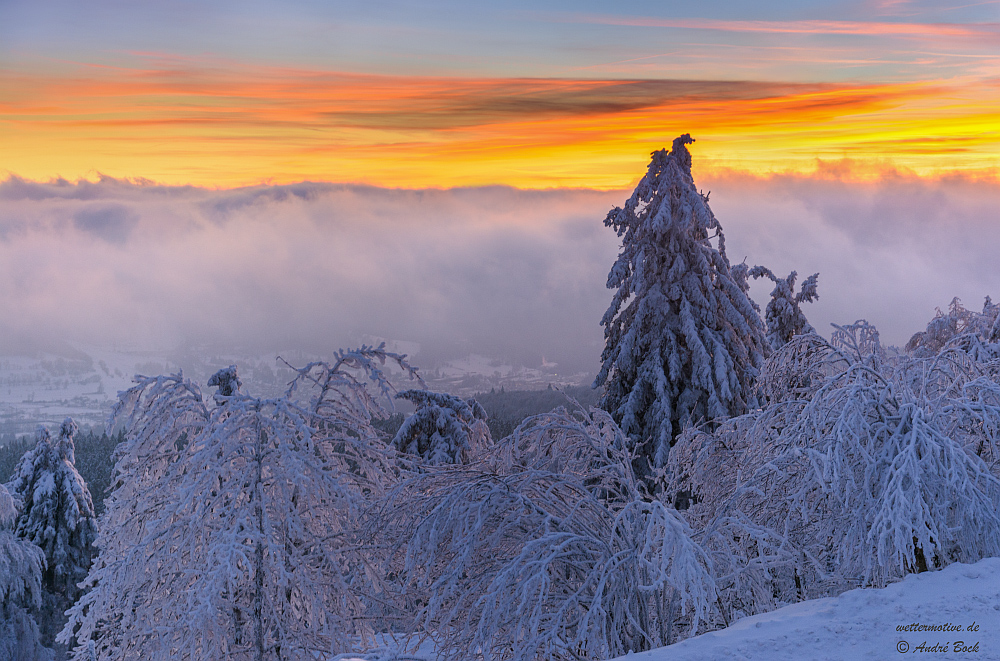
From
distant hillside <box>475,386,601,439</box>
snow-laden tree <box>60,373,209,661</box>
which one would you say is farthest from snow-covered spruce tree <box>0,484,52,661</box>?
distant hillside <box>475,386,601,439</box>

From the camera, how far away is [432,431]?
2189 centimetres

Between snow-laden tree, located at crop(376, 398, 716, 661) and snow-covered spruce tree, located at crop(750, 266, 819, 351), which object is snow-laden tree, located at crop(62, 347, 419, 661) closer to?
snow-laden tree, located at crop(376, 398, 716, 661)

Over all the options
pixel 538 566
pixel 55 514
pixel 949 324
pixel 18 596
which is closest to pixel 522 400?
pixel 55 514

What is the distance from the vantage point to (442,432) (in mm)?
21703

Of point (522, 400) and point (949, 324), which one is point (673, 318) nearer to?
point (949, 324)

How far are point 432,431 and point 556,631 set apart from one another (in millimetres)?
14965

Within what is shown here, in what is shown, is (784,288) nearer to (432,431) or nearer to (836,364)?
(432,431)

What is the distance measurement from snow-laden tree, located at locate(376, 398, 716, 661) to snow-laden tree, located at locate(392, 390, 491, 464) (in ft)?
36.0

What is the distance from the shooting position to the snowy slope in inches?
253

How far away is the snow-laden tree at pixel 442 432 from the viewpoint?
65.5 feet

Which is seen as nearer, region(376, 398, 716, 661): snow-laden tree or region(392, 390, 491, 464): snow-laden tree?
region(376, 398, 716, 661): snow-laden tree

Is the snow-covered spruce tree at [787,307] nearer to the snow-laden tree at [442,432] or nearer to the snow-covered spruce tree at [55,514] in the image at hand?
the snow-laden tree at [442,432]

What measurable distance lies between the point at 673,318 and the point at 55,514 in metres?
24.9

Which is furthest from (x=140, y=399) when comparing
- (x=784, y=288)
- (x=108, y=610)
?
(x=784, y=288)
